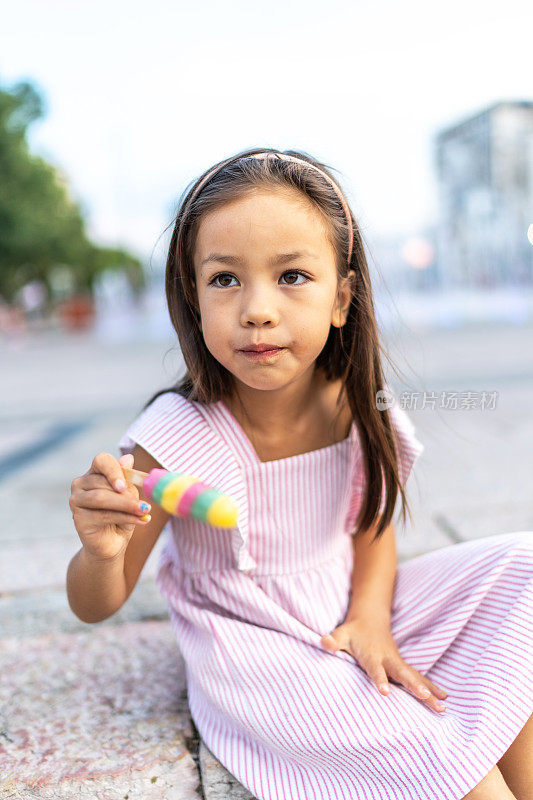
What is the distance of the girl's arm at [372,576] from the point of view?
4.76ft

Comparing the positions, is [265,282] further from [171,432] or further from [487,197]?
[487,197]

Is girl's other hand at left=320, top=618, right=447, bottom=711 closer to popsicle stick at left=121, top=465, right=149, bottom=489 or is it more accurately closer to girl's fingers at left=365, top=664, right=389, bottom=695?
girl's fingers at left=365, top=664, right=389, bottom=695

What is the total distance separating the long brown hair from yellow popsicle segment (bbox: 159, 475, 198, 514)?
483 mm

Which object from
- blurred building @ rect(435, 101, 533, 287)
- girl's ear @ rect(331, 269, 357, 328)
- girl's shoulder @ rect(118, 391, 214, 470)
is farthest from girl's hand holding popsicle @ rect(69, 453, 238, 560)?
blurred building @ rect(435, 101, 533, 287)

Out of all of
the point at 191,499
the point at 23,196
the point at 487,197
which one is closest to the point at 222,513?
the point at 191,499

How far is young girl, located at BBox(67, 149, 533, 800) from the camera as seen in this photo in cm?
118

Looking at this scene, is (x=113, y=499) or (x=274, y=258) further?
(x=274, y=258)

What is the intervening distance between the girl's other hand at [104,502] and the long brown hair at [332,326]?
342 mm

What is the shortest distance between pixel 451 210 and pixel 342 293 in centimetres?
1281

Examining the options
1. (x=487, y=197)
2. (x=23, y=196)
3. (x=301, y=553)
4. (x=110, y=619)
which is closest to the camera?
(x=301, y=553)

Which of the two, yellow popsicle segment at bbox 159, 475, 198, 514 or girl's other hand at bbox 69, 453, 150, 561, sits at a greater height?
yellow popsicle segment at bbox 159, 475, 198, 514

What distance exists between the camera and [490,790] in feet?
3.60

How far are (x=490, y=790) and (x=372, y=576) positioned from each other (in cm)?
49

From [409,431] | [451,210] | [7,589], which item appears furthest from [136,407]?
[451,210]
